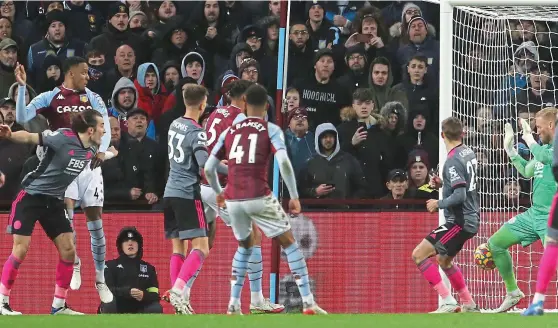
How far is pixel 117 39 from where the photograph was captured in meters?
17.9

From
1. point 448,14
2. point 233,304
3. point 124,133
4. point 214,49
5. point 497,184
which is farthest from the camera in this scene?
point 214,49

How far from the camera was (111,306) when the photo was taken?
14406mm

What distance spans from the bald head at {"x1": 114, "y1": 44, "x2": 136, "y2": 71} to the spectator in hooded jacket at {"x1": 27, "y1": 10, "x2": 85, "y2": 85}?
1.87 ft

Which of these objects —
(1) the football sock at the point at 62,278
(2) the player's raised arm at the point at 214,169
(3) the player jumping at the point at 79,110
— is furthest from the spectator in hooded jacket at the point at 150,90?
(2) the player's raised arm at the point at 214,169

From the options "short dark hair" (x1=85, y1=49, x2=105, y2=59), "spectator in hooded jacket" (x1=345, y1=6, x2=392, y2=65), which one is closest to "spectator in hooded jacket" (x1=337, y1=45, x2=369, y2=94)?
"spectator in hooded jacket" (x1=345, y1=6, x2=392, y2=65)

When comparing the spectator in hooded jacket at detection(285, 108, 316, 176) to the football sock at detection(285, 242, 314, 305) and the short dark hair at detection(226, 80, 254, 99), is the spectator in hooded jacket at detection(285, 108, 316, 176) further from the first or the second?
the football sock at detection(285, 242, 314, 305)

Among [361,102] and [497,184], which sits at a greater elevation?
[361,102]

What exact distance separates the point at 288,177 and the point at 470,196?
104 inches

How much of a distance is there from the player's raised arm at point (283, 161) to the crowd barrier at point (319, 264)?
3917 millimetres

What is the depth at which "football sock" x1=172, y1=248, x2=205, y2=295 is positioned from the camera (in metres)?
12.0

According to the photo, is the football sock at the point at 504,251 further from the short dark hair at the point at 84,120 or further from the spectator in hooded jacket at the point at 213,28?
the spectator in hooded jacket at the point at 213,28

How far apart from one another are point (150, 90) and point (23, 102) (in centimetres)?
487

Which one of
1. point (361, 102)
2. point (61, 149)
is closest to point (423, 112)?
point (361, 102)

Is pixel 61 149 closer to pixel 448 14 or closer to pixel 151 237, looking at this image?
pixel 151 237
